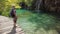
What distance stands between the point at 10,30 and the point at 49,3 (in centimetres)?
3880

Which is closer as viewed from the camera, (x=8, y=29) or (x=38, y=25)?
(x=8, y=29)

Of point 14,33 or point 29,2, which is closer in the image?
point 14,33

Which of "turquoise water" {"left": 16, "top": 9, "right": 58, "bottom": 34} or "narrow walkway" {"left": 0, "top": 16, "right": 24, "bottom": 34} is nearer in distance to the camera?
"narrow walkway" {"left": 0, "top": 16, "right": 24, "bottom": 34}

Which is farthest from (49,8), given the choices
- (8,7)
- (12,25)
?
(12,25)

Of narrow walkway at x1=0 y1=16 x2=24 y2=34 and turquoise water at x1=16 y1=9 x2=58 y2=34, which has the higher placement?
narrow walkway at x1=0 y1=16 x2=24 y2=34

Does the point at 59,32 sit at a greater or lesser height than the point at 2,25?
lesser

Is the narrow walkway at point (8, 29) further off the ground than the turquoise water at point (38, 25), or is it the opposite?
the narrow walkway at point (8, 29)

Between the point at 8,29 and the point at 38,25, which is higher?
the point at 8,29

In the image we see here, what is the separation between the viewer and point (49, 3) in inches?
2133

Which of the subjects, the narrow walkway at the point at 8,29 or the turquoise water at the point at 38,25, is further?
the turquoise water at the point at 38,25

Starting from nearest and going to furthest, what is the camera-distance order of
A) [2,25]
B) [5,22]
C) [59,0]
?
[2,25] → [5,22] → [59,0]

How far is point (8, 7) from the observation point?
30.7 meters

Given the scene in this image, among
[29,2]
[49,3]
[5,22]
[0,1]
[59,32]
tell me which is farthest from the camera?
[29,2]

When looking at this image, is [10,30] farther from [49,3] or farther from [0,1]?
[49,3]
